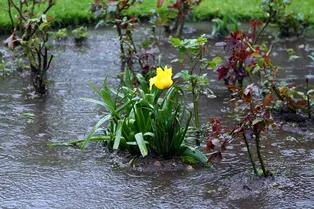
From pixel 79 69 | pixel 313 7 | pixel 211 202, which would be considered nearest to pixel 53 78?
pixel 79 69

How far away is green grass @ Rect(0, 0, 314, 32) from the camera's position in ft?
31.2

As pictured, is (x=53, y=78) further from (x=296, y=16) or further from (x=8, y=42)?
(x=296, y=16)

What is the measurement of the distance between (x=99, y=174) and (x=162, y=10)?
21.1 feet

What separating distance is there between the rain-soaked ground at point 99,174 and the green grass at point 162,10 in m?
3.79

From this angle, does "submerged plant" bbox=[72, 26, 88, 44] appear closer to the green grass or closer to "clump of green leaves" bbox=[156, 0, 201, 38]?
the green grass

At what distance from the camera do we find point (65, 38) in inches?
336

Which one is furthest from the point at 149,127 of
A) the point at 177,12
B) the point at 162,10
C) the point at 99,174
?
the point at 162,10

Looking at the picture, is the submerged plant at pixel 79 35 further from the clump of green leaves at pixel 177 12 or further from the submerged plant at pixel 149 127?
the submerged plant at pixel 149 127

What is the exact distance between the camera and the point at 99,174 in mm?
4074

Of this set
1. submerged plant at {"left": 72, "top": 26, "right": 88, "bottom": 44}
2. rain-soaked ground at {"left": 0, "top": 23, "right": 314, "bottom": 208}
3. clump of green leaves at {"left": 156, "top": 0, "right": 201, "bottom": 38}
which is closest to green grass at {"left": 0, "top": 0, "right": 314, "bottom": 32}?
clump of green leaves at {"left": 156, "top": 0, "right": 201, "bottom": 38}

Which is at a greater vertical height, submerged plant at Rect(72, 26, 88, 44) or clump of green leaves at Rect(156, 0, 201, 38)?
clump of green leaves at Rect(156, 0, 201, 38)

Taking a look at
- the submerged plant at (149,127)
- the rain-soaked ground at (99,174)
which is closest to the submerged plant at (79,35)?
the rain-soaked ground at (99,174)

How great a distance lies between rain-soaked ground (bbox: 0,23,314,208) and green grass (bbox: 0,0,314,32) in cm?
379

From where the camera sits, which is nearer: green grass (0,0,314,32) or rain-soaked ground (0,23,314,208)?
rain-soaked ground (0,23,314,208)
